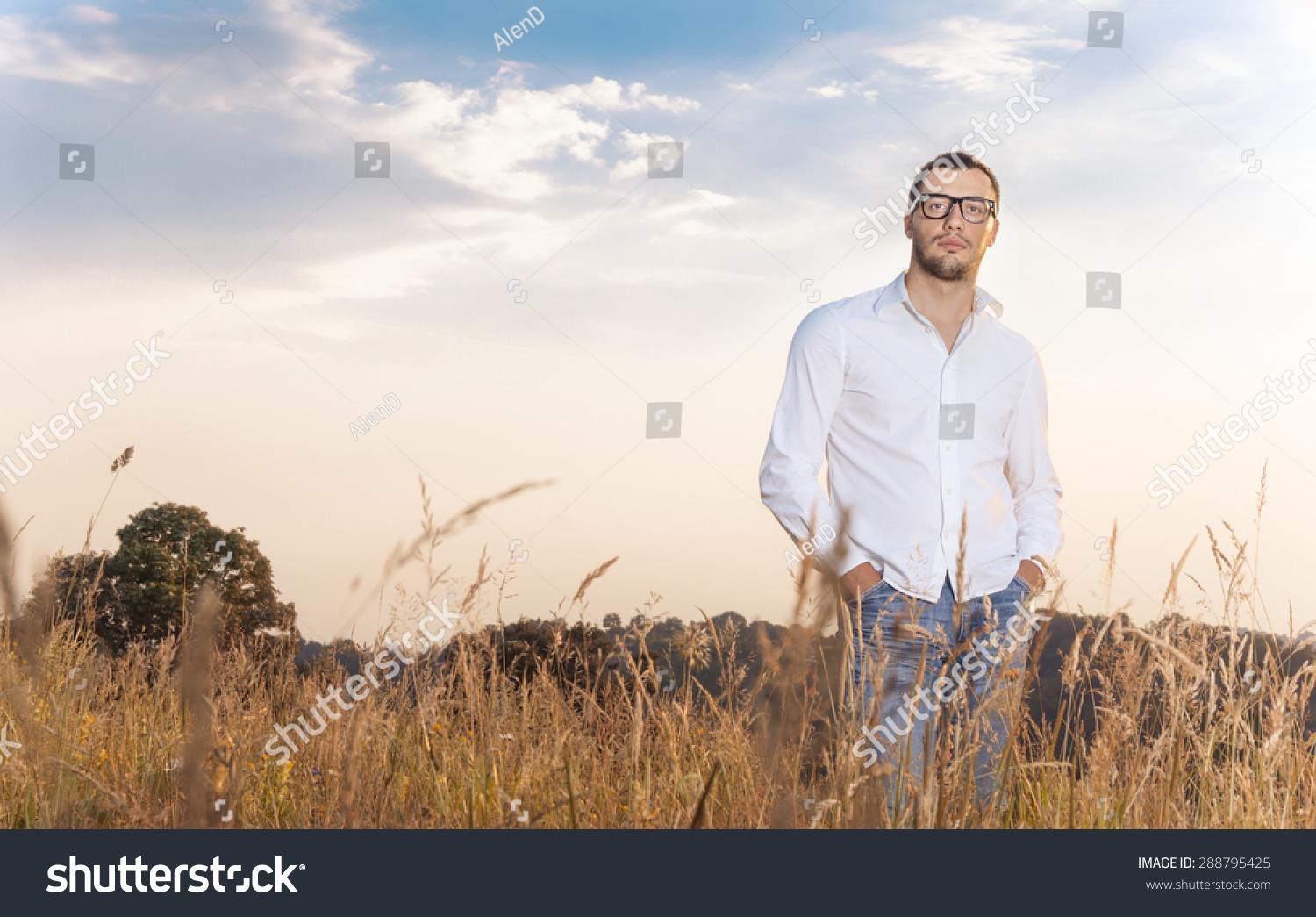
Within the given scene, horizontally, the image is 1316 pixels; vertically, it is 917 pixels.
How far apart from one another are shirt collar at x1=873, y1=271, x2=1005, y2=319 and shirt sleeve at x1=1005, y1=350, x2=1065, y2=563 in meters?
0.26

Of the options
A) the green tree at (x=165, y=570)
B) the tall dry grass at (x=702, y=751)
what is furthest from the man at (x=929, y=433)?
the green tree at (x=165, y=570)

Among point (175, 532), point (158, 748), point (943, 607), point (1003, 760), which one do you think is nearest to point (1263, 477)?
point (943, 607)

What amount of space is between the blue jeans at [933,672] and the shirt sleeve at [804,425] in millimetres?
329

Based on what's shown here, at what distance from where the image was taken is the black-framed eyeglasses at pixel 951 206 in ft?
11.3

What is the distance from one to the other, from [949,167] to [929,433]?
1.06 metres

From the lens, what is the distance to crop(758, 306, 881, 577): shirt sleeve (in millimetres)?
2961

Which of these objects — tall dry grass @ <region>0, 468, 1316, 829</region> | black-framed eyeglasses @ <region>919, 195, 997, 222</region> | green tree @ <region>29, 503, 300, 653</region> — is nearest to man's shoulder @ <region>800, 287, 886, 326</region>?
black-framed eyeglasses @ <region>919, 195, 997, 222</region>

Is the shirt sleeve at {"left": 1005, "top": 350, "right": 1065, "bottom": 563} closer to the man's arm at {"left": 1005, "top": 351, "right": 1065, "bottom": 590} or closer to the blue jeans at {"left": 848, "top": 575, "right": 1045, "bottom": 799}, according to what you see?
the man's arm at {"left": 1005, "top": 351, "right": 1065, "bottom": 590}

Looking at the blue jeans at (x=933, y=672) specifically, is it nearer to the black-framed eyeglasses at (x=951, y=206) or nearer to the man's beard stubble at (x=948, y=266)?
the man's beard stubble at (x=948, y=266)

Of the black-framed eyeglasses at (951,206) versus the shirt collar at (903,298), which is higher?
the black-framed eyeglasses at (951,206)
